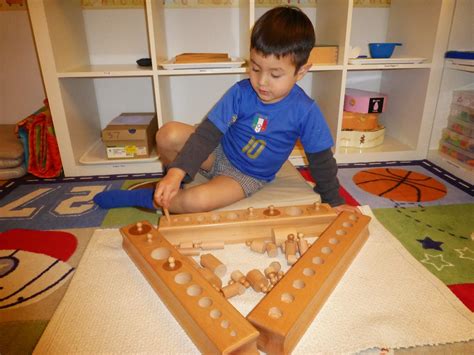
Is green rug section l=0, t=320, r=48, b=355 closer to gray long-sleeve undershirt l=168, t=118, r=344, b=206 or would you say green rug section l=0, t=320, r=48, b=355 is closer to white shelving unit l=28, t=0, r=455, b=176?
gray long-sleeve undershirt l=168, t=118, r=344, b=206

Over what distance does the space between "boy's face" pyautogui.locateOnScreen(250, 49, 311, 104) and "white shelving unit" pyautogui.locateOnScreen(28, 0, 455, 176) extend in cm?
47

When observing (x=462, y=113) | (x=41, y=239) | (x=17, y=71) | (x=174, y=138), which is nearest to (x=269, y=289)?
(x=174, y=138)

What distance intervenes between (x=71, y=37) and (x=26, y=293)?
104 centimetres

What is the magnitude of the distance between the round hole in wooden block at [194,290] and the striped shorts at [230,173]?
1.37 feet

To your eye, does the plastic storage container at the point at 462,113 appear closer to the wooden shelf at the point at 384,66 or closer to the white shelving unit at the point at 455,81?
the white shelving unit at the point at 455,81

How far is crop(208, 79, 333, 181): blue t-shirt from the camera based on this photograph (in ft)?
2.90

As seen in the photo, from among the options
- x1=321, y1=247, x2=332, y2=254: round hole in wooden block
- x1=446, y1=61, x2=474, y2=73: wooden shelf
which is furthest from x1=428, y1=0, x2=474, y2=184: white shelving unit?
x1=321, y1=247, x2=332, y2=254: round hole in wooden block

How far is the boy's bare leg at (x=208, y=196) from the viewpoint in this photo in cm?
88

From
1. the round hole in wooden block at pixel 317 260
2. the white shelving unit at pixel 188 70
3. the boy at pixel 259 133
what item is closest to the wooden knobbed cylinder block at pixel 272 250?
the round hole in wooden block at pixel 317 260

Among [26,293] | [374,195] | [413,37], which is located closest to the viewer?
[26,293]

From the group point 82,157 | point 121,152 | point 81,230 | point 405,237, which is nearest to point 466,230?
point 405,237

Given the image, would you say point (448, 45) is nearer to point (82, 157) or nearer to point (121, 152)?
point (121, 152)

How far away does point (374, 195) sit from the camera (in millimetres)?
1138

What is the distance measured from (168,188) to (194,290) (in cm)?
29
